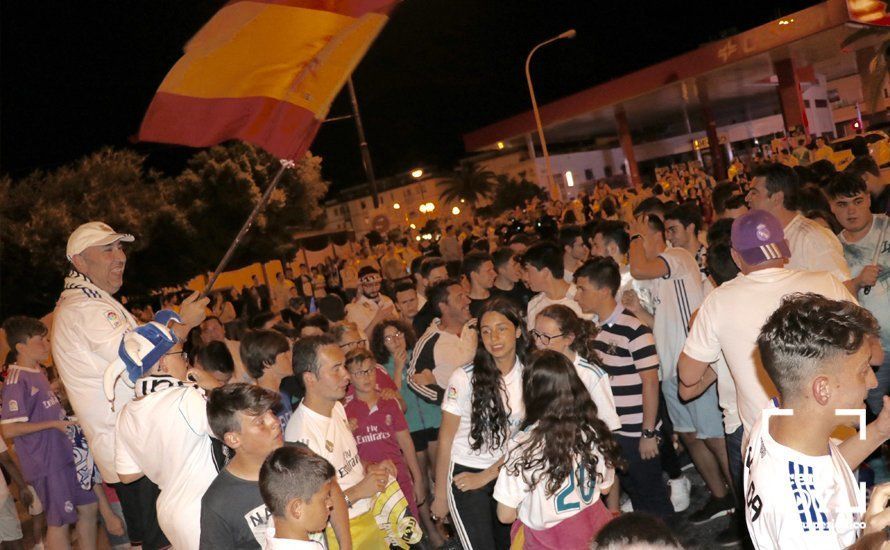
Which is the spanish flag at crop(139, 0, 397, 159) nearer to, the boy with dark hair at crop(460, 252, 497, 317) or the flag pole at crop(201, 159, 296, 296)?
the flag pole at crop(201, 159, 296, 296)

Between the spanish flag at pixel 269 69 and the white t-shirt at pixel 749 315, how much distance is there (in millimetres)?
3165

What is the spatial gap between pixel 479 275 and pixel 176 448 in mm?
4094

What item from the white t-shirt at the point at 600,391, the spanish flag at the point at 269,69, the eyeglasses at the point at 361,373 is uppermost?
the spanish flag at the point at 269,69

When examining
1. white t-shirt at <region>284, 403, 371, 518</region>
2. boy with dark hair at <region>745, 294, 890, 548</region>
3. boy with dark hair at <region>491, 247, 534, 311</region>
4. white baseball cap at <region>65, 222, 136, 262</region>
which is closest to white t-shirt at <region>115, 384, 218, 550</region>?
white t-shirt at <region>284, 403, 371, 518</region>

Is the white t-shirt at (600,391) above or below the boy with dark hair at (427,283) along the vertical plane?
below

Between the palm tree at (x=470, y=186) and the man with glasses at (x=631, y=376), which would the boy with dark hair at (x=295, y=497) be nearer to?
the man with glasses at (x=631, y=376)

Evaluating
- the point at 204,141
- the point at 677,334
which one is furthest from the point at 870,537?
the point at 204,141

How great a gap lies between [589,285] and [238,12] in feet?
10.6

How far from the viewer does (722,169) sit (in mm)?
30469

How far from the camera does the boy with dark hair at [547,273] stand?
680 cm

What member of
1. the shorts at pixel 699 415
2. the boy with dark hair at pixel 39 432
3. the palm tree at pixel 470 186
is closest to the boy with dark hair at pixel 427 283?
the shorts at pixel 699 415

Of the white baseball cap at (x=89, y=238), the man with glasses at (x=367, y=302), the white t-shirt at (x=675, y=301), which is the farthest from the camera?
the man with glasses at (x=367, y=302)

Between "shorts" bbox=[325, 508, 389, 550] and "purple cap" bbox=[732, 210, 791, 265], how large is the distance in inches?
100

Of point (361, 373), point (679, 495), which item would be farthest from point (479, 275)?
point (679, 495)
